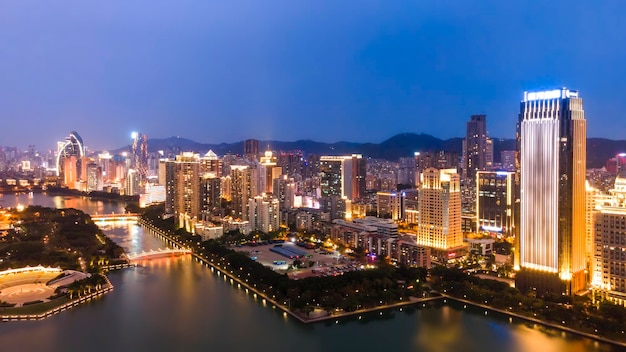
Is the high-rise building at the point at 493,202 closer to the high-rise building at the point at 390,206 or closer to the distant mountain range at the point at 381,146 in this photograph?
the high-rise building at the point at 390,206

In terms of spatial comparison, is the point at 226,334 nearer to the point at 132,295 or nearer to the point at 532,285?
the point at 132,295

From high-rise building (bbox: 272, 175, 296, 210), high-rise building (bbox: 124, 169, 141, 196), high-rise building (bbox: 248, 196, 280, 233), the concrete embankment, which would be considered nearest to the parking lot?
the concrete embankment

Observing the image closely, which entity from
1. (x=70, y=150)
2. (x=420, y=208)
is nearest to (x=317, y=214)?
(x=420, y=208)

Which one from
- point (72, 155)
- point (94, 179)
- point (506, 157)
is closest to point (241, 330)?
point (506, 157)

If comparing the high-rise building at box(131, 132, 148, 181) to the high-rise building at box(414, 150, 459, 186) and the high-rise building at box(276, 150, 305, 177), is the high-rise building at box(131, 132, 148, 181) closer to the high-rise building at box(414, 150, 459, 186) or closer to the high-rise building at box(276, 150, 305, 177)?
the high-rise building at box(276, 150, 305, 177)

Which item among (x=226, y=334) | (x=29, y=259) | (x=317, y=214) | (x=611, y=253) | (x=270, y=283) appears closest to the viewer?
(x=226, y=334)

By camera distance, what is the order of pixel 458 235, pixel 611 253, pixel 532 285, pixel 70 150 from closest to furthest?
pixel 611 253, pixel 532 285, pixel 458 235, pixel 70 150
